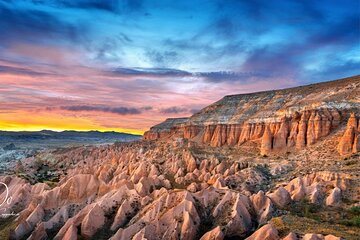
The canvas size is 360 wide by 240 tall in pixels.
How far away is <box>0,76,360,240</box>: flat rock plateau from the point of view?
30.4 metres

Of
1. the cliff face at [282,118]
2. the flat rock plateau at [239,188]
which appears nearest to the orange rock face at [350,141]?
the cliff face at [282,118]

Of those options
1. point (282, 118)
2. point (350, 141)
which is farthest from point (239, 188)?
point (282, 118)

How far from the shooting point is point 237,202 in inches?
1259

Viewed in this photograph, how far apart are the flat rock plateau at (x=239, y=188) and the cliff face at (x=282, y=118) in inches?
10.1

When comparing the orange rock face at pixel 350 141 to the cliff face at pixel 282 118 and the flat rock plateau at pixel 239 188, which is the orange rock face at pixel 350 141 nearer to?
the cliff face at pixel 282 118

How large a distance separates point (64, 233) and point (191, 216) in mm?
12684

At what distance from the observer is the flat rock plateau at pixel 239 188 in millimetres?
30422

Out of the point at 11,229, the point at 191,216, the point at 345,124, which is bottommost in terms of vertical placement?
the point at 11,229

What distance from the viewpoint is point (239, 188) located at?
5212cm

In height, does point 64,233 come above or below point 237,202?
below

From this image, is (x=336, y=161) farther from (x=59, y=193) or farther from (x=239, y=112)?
(x=239, y=112)

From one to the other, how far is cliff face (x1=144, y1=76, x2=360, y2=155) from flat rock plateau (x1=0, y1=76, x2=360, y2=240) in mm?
256

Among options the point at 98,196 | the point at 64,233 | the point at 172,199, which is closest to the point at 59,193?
the point at 98,196

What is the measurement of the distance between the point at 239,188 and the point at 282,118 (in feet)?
114
